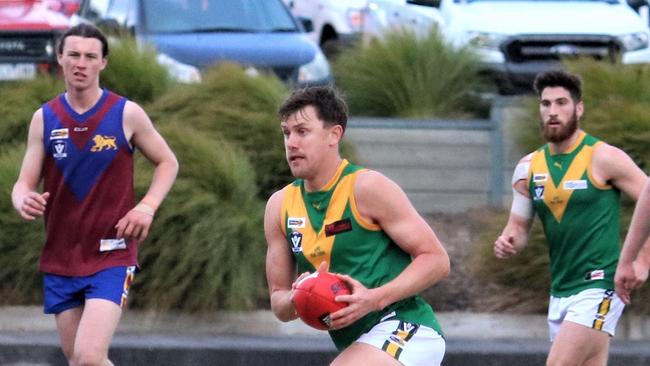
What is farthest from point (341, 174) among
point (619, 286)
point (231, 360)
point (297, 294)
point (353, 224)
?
point (231, 360)

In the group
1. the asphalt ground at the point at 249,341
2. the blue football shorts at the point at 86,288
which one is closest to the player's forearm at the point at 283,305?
the blue football shorts at the point at 86,288

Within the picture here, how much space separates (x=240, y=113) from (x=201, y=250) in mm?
1723

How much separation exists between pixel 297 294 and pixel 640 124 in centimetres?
576

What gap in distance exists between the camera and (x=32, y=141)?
23.1ft

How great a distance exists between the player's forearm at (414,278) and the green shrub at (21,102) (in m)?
6.08

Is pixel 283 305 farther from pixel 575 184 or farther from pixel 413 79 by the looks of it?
pixel 413 79

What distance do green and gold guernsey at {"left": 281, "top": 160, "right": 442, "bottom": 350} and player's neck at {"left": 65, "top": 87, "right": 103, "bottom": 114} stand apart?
6.26ft

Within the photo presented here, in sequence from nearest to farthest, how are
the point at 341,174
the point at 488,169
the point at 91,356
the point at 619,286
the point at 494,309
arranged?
the point at 341,174 → the point at 619,286 → the point at 91,356 → the point at 494,309 → the point at 488,169

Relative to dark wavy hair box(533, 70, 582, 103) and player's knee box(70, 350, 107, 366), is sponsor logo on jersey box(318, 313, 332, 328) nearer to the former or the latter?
player's knee box(70, 350, 107, 366)

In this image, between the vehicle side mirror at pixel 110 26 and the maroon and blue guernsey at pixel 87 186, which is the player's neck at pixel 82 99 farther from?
the vehicle side mirror at pixel 110 26

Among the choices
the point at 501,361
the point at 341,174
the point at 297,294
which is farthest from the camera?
the point at 501,361

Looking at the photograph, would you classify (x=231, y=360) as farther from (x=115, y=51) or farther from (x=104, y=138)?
(x=115, y=51)

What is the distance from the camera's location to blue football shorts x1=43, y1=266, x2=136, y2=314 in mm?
6953

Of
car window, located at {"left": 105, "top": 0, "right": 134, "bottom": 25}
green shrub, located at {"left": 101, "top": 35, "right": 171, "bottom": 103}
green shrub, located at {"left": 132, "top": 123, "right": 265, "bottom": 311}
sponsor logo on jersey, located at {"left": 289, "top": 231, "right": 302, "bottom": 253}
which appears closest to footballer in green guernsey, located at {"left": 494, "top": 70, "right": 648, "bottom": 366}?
sponsor logo on jersey, located at {"left": 289, "top": 231, "right": 302, "bottom": 253}
